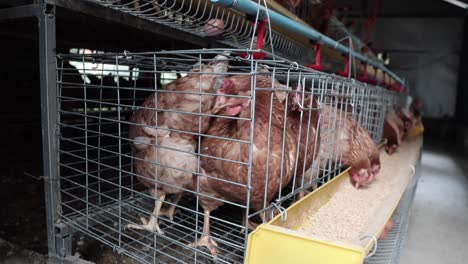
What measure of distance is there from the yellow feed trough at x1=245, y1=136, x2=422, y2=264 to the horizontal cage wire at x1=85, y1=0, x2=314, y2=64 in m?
0.50

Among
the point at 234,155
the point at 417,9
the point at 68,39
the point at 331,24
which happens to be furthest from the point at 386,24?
the point at 234,155

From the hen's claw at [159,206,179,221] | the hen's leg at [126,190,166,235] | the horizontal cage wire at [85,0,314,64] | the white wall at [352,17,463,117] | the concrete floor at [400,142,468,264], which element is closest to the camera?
the horizontal cage wire at [85,0,314,64]

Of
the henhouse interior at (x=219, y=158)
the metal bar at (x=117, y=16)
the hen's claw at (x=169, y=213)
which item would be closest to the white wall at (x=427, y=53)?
the henhouse interior at (x=219, y=158)

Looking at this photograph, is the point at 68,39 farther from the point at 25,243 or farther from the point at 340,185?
the point at 340,185

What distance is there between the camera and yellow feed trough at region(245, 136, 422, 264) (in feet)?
2.22

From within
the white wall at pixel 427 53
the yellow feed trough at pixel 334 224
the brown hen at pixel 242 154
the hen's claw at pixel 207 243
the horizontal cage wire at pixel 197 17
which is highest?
the white wall at pixel 427 53

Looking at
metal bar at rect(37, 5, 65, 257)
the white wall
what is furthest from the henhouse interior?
the white wall

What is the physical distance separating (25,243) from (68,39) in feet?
6.05

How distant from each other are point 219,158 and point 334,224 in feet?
1.74

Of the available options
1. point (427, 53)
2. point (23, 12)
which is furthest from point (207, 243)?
point (427, 53)

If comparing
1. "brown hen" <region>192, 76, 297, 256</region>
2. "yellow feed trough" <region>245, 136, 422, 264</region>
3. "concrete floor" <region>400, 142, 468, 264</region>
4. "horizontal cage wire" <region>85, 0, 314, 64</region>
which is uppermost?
"horizontal cage wire" <region>85, 0, 314, 64</region>

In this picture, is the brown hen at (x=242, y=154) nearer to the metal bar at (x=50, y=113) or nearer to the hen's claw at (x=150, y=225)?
the hen's claw at (x=150, y=225)

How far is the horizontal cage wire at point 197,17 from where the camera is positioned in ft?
3.40

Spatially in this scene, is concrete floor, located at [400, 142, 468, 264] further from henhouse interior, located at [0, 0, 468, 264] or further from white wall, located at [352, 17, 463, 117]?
white wall, located at [352, 17, 463, 117]
